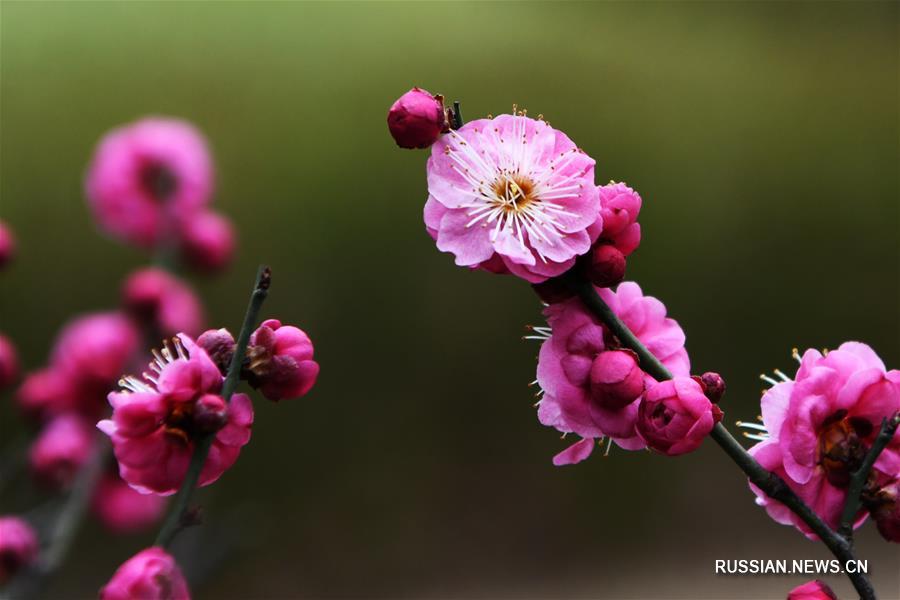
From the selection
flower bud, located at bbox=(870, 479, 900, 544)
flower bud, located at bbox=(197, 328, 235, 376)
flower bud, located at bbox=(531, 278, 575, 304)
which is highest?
flower bud, located at bbox=(531, 278, 575, 304)

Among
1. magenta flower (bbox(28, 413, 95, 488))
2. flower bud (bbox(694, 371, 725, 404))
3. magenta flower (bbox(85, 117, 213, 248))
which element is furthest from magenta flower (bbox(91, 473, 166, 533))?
flower bud (bbox(694, 371, 725, 404))

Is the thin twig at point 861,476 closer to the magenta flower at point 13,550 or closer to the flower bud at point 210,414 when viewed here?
the flower bud at point 210,414

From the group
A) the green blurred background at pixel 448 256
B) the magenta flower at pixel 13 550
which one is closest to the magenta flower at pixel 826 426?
the magenta flower at pixel 13 550

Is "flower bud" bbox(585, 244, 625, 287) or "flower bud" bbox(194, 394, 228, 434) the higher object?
"flower bud" bbox(585, 244, 625, 287)

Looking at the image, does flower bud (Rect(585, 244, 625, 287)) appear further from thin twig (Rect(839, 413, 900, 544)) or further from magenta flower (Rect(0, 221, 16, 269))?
magenta flower (Rect(0, 221, 16, 269))

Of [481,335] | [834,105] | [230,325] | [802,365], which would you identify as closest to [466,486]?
[481,335]
